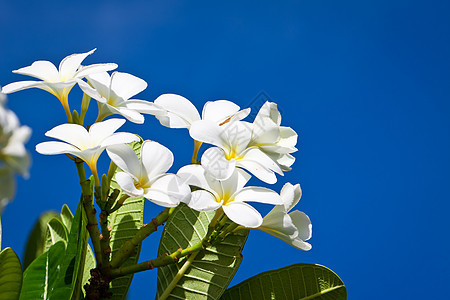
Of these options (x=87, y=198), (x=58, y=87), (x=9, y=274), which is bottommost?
(x=9, y=274)

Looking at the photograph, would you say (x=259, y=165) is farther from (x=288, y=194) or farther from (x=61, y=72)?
(x=61, y=72)

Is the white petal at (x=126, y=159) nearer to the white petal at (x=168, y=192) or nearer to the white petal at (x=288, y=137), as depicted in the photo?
the white petal at (x=168, y=192)

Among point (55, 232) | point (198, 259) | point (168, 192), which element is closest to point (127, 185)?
point (168, 192)

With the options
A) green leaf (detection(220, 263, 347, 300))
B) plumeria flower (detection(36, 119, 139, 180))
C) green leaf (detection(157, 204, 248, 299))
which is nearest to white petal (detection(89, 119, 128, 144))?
plumeria flower (detection(36, 119, 139, 180))

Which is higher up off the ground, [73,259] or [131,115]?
[131,115]

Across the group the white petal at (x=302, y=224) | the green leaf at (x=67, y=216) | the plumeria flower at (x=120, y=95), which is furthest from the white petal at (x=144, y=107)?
the green leaf at (x=67, y=216)

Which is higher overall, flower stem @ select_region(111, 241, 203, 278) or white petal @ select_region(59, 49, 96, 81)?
white petal @ select_region(59, 49, 96, 81)

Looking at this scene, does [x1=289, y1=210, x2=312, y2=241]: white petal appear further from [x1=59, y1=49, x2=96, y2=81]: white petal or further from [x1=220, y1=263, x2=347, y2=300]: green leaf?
[x1=59, y1=49, x2=96, y2=81]: white petal
